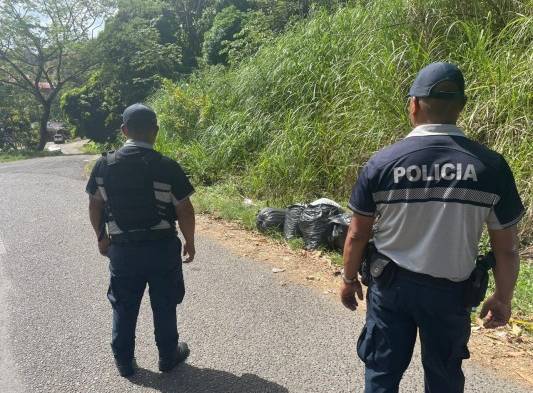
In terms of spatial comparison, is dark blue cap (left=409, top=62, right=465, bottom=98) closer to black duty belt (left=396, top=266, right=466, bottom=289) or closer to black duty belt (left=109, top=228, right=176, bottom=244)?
black duty belt (left=396, top=266, right=466, bottom=289)

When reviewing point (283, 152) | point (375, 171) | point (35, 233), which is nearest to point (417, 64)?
point (283, 152)

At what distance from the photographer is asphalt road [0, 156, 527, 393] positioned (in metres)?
3.13

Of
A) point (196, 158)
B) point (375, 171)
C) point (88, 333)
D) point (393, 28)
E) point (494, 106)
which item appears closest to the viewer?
point (375, 171)

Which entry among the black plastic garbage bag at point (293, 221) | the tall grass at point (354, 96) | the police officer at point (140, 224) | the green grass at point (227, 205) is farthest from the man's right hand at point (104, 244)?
the tall grass at point (354, 96)

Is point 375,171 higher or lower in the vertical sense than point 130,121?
lower

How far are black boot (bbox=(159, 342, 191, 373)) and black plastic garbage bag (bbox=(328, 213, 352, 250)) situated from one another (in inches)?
97.9

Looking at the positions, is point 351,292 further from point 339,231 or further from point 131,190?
point 339,231

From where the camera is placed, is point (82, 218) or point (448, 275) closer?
point (448, 275)

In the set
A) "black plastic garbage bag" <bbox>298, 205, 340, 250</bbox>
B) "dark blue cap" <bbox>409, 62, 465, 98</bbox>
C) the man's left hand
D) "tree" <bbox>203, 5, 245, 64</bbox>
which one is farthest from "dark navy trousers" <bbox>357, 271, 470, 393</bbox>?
"tree" <bbox>203, 5, 245, 64</bbox>

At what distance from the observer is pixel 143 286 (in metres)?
3.12

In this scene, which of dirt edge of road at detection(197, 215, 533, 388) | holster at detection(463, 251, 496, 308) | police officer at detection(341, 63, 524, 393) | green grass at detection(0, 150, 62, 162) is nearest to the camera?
police officer at detection(341, 63, 524, 393)

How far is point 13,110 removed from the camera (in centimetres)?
3053

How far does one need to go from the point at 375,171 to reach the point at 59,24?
30.3 m

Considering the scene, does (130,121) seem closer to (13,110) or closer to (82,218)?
(82,218)
